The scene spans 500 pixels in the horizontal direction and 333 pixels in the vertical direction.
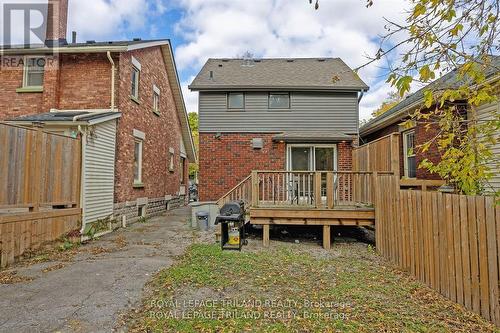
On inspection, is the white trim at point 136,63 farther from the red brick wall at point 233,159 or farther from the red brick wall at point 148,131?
the red brick wall at point 233,159

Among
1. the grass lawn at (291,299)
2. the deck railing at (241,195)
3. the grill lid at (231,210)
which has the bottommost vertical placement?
the grass lawn at (291,299)

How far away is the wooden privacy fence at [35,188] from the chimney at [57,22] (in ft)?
18.1

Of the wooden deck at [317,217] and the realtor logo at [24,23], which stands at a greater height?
the realtor logo at [24,23]

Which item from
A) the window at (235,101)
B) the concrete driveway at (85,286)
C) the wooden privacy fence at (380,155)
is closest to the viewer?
the concrete driveway at (85,286)

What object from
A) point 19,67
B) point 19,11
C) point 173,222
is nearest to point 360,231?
point 173,222

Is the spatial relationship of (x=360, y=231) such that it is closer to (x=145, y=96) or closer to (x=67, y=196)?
(x=67, y=196)

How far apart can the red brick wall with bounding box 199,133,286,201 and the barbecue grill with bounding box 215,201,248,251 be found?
13.7ft

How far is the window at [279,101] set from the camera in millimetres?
11648

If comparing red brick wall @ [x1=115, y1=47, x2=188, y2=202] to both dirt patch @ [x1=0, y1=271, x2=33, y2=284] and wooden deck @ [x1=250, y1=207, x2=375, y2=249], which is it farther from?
wooden deck @ [x1=250, y1=207, x2=375, y2=249]

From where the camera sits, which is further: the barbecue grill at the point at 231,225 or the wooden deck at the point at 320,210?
the wooden deck at the point at 320,210

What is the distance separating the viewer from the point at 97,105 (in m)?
9.44

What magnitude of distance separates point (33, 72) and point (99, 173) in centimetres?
460

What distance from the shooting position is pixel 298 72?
42.2 feet

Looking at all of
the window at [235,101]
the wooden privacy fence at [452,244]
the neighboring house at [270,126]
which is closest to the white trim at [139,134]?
the neighboring house at [270,126]
